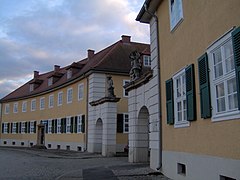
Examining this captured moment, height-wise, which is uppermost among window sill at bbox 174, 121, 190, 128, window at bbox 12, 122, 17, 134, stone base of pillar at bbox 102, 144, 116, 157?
window at bbox 12, 122, 17, 134

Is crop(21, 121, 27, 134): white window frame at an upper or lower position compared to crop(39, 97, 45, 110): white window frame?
lower

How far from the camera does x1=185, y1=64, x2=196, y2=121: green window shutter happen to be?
344 inches

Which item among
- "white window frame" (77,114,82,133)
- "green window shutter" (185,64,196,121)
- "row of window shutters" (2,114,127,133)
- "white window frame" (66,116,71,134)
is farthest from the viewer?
"white window frame" (66,116,71,134)

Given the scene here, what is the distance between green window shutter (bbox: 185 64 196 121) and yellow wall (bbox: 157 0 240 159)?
0.16m

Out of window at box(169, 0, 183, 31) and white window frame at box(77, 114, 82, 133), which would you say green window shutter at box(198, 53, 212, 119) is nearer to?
window at box(169, 0, 183, 31)

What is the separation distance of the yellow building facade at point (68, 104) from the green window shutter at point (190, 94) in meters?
15.1

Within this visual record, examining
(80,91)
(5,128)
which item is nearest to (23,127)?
(5,128)

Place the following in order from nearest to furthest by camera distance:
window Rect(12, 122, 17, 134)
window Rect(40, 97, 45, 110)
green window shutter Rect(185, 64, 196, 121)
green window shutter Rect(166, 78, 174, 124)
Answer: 1. green window shutter Rect(185, 64, 196, 121)
2. green window shutter Rect(166, 78, 174, 124)
3. window Rect(40, 97, 45, 110)
4. window Rect(12, 122, 17, 134)

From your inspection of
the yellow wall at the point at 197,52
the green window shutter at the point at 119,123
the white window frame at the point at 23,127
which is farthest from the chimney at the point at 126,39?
the yellow wall at the point at 197,52

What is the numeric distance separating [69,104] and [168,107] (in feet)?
72.1

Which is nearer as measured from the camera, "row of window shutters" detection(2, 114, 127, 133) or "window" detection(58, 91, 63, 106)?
"row of window shutters" detection(2, 114, 127, 133)

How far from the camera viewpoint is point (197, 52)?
8.70 m

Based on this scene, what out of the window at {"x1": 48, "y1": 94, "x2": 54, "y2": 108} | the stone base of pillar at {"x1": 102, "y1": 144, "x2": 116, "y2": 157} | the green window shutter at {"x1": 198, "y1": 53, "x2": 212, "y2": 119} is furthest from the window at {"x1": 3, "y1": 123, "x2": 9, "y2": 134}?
the green window shutter at {"x1": 198, "y1": 53, "x2": 212, "y2": 119}

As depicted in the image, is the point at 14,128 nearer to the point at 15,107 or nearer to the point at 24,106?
the point at 15,107
